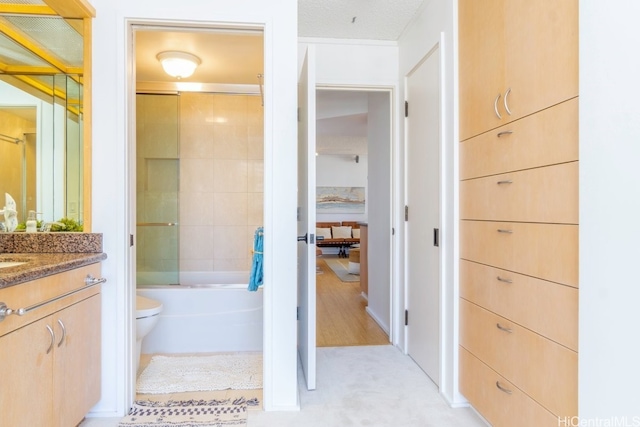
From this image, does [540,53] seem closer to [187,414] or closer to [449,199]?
[449,199]

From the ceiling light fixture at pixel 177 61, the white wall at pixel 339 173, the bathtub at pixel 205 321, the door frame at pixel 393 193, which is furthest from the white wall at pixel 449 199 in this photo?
the white wall at pixel 339 173

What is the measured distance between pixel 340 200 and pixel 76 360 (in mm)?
7810

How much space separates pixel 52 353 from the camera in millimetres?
1398

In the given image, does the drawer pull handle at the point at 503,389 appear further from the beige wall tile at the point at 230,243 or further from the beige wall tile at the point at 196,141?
the beige wall tile at the point at 196,141

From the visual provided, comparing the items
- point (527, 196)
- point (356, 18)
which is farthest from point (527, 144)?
point (356, 18)

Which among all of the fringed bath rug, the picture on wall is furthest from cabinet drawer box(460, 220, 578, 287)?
the picture on wall

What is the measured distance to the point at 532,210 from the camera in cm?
137

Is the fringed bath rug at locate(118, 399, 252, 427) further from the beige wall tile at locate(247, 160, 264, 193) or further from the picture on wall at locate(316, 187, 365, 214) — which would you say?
the picture on wall at locate(316, 187, 365, 214)

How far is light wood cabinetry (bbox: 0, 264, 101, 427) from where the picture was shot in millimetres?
1189

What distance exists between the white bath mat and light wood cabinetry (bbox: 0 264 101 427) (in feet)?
1.52

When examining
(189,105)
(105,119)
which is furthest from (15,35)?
(189,105)
